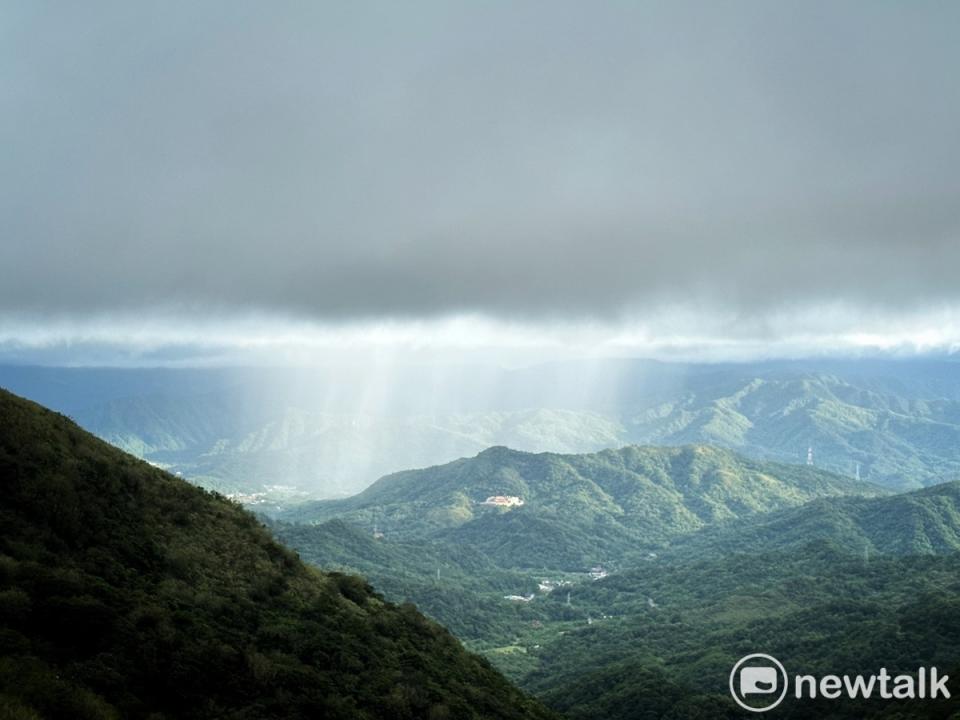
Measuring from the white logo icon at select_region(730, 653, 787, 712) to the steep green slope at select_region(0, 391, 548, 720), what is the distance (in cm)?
6133

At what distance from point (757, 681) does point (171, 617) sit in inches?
4806

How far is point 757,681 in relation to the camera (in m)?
130

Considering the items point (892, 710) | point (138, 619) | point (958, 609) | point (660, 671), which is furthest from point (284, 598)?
point (958, 609)

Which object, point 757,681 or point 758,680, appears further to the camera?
point 758,680
